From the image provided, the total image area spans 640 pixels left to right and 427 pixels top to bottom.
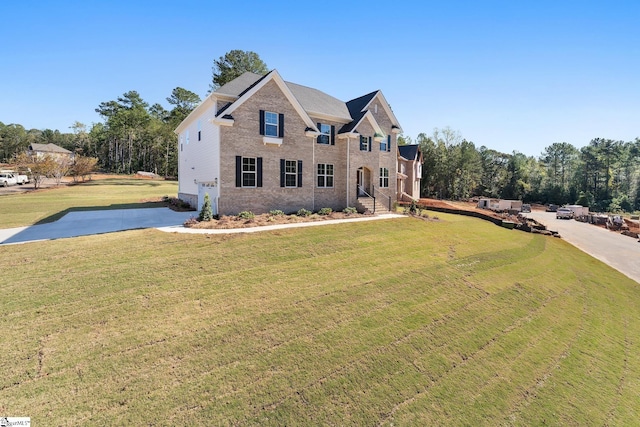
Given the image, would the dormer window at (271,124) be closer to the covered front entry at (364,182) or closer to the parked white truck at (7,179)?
the covered front entry at (364,182)

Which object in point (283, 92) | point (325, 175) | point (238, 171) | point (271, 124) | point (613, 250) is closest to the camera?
point (238, 171)

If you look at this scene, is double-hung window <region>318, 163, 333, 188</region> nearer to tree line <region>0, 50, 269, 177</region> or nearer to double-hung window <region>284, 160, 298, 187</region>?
double-hung window <region>284, 160, 298, 187</region>

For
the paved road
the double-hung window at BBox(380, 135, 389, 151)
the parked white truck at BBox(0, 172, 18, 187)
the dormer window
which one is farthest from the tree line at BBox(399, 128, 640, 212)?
the parked white truck at BBox(0, 172, 18, 187)

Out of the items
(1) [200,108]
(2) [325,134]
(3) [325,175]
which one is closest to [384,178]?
(3) [325,175]

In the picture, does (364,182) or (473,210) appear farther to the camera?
(473,210)

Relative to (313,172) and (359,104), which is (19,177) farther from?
(359,104)

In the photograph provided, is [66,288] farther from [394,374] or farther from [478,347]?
[478,347]
